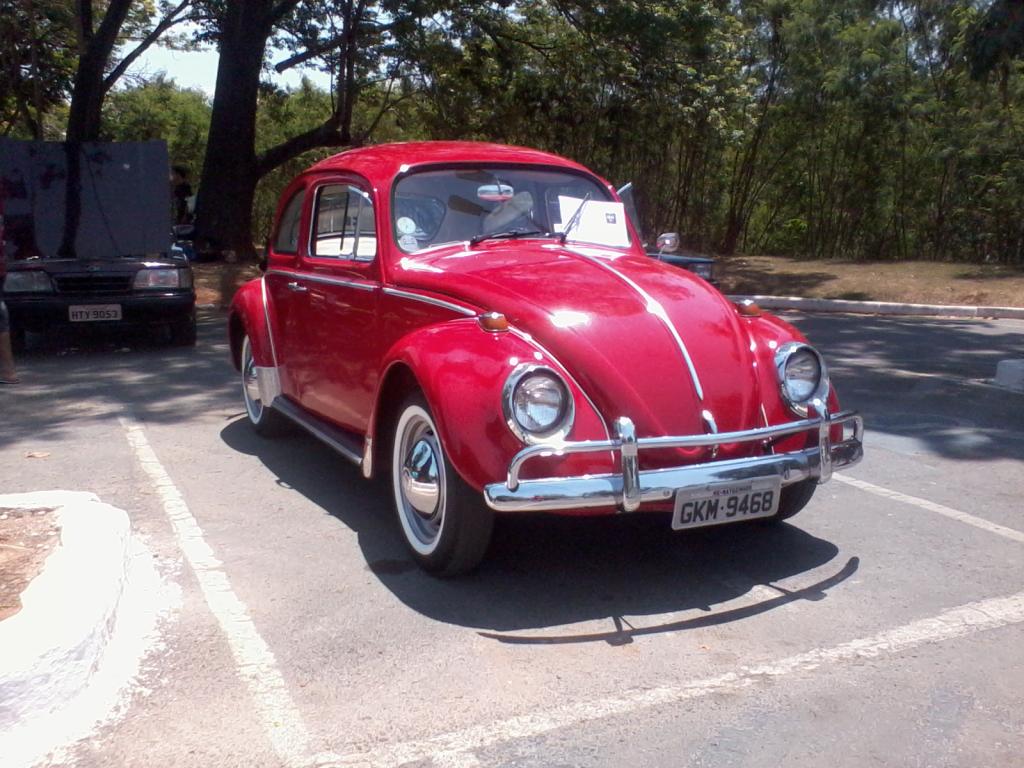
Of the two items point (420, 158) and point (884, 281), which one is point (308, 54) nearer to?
point (884, 281)

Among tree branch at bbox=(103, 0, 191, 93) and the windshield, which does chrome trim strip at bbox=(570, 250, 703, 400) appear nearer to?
the windshield

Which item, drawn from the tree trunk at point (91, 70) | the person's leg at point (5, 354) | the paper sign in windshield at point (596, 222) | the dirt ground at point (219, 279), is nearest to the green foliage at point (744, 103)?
the tree trunk at point (91, 70)

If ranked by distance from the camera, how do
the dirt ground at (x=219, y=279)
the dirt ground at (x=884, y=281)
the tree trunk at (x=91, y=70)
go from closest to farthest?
the dirt ground at (x=219, y=279) → the tree trunk at (x=91, y=70) → the dirt ground at (x=884, y=281)

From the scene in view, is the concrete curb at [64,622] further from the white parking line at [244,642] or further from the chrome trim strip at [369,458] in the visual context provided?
the chrome trim strip at [369,458]

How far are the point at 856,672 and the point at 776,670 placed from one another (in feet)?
0.84

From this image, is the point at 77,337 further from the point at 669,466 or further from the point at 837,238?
the point at 837,238

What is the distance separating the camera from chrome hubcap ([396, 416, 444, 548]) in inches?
169

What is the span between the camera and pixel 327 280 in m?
5.58

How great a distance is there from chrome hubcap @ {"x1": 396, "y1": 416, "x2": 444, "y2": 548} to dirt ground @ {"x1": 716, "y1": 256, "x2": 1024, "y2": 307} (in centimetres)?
1314

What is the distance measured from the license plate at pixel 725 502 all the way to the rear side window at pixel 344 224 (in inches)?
83.7

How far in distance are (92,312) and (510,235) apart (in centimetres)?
614

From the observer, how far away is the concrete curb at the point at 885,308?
14711 millimetres

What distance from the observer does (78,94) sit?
15.7 metres

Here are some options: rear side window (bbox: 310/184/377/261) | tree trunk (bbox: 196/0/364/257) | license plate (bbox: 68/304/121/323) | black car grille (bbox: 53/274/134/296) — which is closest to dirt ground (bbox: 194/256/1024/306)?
tree trunk (bbox: 196/0/364/257)
